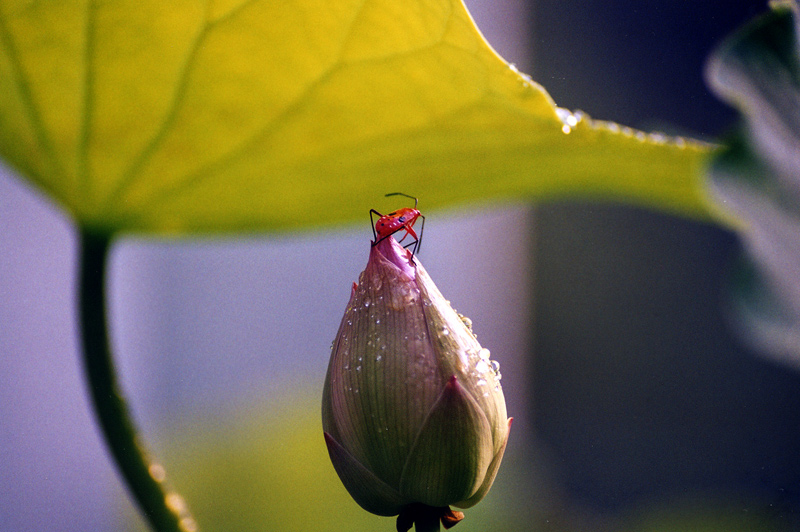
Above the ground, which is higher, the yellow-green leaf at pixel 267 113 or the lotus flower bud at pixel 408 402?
the yellow-green leaf at pixel 267 113

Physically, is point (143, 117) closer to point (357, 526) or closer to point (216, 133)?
point (216, 133)

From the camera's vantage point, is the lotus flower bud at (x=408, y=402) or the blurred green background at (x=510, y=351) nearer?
the lotus flower bud at (x=408, y=402)

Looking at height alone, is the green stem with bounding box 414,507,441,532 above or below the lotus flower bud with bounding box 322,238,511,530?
below

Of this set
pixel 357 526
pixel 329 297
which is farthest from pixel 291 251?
pixel 357 526

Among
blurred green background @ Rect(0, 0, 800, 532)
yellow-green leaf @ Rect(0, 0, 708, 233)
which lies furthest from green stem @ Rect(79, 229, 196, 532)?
blurred green background @ Rect(0, 0, 800, 532)

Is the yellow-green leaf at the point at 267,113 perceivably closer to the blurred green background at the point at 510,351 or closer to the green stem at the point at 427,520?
the green stem at the point at 427,520

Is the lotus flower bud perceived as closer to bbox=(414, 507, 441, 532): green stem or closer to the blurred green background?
bbox=(414, 507, 441, 532): green stem

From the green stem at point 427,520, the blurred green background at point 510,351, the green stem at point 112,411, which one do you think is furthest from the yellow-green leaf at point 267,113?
the blurred green background at point 510,351
